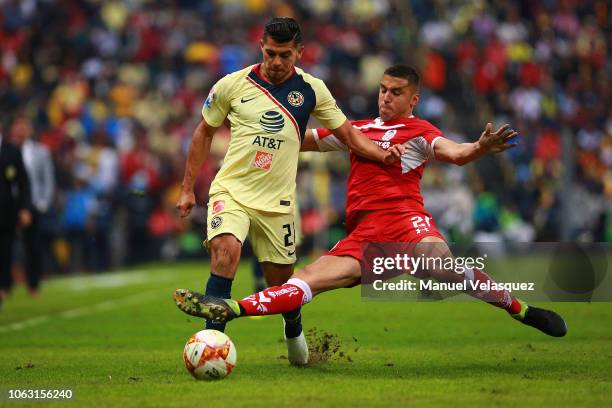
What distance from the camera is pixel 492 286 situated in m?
9.27

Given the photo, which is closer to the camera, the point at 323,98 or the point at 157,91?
the point at 323,98

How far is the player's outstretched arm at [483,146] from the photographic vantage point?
875cm

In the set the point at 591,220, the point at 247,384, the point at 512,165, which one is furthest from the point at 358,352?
the point at 512,165

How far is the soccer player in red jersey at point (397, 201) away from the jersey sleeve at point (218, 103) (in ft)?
3.25

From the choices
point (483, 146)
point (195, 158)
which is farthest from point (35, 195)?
point (483, 146)

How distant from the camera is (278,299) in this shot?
865 centimetres

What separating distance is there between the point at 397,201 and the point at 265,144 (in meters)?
1.21

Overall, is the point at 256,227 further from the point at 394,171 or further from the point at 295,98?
the point at 394,171

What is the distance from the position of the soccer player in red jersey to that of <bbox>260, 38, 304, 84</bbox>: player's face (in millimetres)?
931

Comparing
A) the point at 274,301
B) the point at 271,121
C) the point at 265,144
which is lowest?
the point at 274,301

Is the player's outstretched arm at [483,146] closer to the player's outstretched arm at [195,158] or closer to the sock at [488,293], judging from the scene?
the sock at [488,293]

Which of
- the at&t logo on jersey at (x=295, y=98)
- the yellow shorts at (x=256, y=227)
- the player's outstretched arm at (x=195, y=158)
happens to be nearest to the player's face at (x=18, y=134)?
the player's outstretched arm at (x=195, y=158)

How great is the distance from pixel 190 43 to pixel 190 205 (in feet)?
77.1

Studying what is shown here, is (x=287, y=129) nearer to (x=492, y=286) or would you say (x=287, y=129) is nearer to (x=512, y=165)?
(x=492, y=286)
